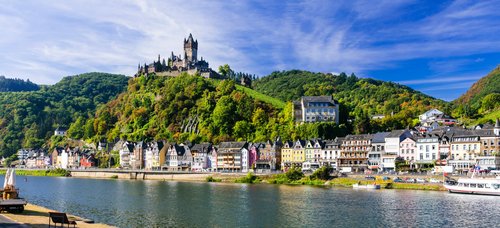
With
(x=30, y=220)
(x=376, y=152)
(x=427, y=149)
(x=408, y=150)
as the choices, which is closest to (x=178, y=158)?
(x=376, y=152)

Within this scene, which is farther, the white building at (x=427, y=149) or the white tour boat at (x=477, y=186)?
the white building at (x=427, y=149)

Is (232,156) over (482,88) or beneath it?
beneath

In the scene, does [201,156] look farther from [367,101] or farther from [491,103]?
[491,103]

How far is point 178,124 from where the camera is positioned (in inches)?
5659

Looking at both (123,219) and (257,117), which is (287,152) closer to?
(257,117)

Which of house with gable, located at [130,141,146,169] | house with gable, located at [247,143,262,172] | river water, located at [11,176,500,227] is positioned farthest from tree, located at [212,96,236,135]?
river water, located at [11,176,500,227]

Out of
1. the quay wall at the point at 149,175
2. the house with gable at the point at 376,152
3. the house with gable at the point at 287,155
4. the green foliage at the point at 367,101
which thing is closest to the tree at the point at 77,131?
the quay wall at the point at 149,175

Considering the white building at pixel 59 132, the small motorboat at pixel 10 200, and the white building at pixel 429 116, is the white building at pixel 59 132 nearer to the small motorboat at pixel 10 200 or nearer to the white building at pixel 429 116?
the white building at pixel 429 116

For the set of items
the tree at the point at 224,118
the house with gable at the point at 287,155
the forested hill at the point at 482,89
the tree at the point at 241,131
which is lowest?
the house with gable at the point at 287,155

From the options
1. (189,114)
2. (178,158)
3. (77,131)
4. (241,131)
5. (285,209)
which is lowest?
(285,209)

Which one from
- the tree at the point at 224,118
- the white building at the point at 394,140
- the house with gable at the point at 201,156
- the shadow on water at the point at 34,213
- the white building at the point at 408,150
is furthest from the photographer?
the tree at the point at 224,118

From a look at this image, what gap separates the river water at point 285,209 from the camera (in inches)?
1533

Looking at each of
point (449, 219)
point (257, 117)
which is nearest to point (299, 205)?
point (449, 219)

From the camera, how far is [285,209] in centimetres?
4647
